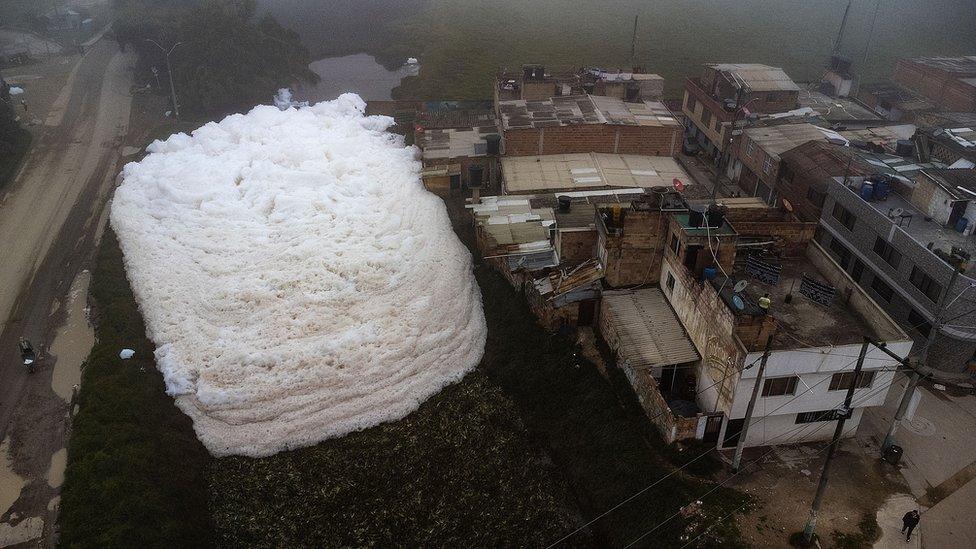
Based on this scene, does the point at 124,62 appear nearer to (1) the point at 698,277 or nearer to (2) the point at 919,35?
(1) the point at 698,277

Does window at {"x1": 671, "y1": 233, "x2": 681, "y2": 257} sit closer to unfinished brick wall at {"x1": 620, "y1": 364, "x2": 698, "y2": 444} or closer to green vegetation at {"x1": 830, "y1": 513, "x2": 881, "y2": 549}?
unfinished brick wall at {"x1": 620, "y1": 364, "x2": 698, "y2": 444}

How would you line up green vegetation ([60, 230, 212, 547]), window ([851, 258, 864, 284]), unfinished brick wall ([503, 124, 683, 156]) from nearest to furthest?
green vegetation ([60, 230, 212, 547]), window ([851, 258, 864, 284]), unfinished brick wall ([503, 124, 683, 156])

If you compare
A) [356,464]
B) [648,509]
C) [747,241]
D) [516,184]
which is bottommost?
[356,464]

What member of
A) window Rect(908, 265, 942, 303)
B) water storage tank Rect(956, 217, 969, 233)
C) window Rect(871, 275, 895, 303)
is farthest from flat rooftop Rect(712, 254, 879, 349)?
water storage tank Rect(956, 217, 969, 233)

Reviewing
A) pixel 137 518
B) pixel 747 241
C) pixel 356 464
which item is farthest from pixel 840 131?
pixel 137 518

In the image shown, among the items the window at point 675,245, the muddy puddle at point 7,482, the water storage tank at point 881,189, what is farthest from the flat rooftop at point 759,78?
the muddy puddle at point 7,482

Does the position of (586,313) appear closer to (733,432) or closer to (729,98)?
(733,432)

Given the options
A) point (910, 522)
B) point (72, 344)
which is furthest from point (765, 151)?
point (72, 344)
